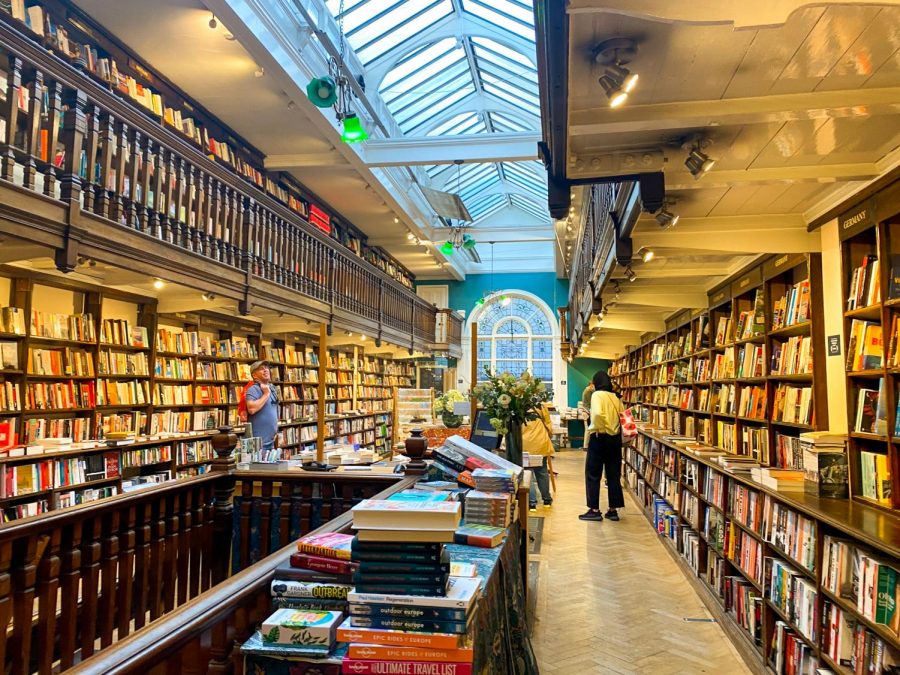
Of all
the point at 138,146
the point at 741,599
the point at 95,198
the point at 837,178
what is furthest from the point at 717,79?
the point at 138,146

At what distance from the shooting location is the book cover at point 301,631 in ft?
4.49

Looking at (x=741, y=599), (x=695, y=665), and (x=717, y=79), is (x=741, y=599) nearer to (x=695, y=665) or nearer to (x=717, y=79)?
(x=695, y=665)

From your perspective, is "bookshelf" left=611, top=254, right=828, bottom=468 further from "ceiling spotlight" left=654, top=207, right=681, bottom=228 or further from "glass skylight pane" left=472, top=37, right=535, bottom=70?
"glass skylight pane" left=472, top=37, right=535, bottom=70

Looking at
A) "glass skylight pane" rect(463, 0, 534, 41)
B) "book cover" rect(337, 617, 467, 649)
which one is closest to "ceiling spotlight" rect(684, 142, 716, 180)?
"book cover" rect(337, 617, 467, 649)

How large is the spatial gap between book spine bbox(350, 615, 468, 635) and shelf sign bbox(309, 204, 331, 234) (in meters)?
9.23

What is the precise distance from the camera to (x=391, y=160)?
8594 millimetres

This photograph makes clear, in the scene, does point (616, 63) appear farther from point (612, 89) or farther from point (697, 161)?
point (697, 161)

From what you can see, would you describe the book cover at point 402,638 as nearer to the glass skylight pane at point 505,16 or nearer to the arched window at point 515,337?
the glass skylight pane at point 505,16

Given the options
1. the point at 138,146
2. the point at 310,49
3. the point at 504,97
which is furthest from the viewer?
the point at 504,97

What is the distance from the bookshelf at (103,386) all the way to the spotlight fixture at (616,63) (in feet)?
12.5

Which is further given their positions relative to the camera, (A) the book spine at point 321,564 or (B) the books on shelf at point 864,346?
(B) the books on shelf at point 864,346

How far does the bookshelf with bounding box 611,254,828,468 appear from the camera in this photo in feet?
11.0

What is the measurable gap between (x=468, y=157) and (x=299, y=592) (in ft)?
25.9

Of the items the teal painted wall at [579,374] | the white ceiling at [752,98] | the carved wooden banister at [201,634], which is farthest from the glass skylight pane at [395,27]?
the teal painted wall at [579,374]
